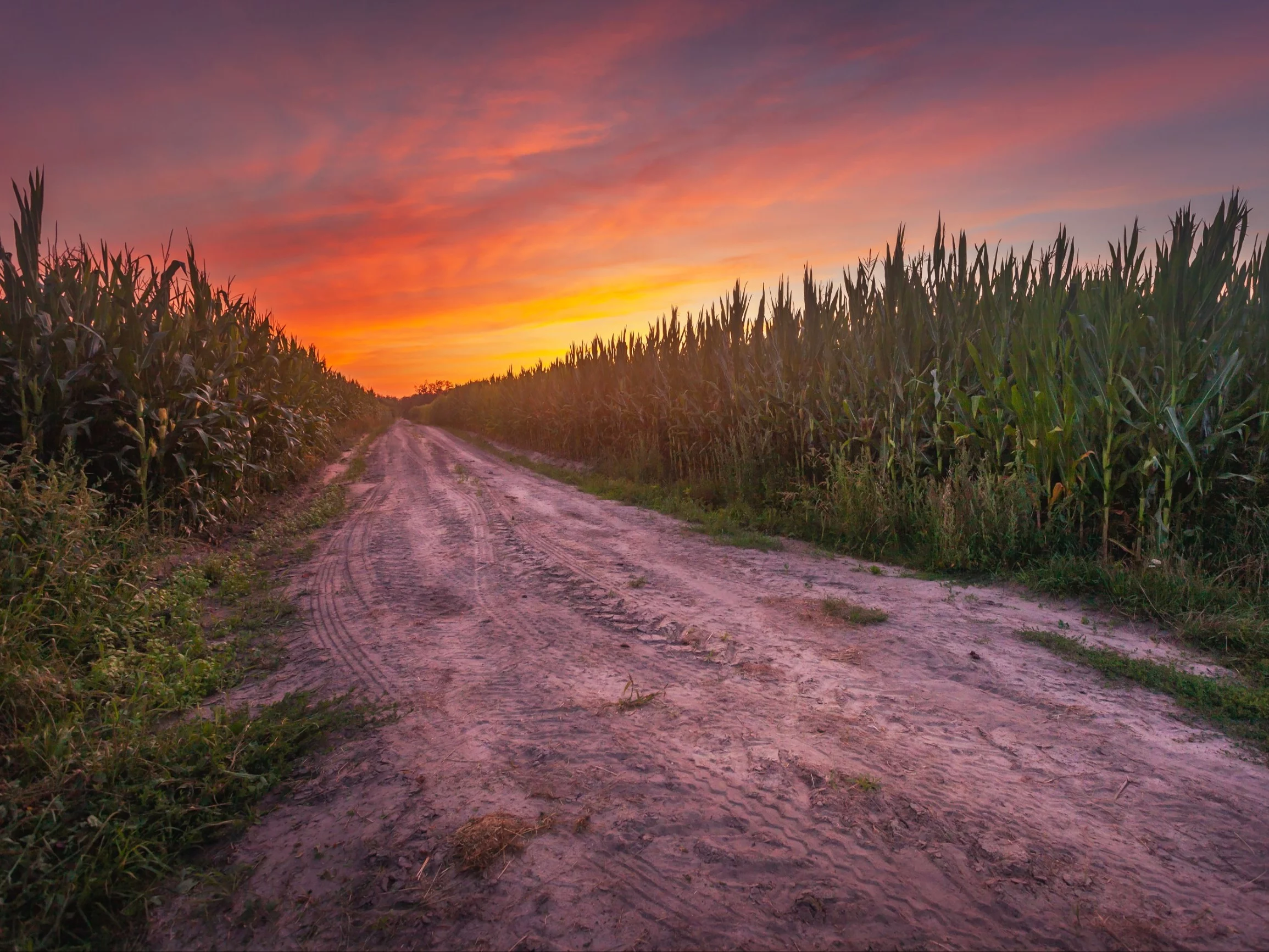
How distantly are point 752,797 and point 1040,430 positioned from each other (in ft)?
16.1

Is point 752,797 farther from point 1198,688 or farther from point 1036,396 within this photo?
point 1036,396

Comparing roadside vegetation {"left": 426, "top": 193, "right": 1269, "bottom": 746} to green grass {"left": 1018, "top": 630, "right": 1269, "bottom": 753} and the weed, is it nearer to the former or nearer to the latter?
green grass {"left": 1018, "top": 630, "right": 1269, "bottom": 753}

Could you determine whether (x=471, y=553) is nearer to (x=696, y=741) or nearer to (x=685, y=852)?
(x=696, y=741)

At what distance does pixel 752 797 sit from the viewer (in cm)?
249

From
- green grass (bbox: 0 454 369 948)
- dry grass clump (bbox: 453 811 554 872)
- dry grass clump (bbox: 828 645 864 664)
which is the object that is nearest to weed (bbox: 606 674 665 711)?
dry grass clump (bbox: 453 811 554 872)

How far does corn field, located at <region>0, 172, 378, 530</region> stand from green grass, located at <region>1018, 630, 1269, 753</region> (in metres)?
7.51

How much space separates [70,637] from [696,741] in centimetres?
383

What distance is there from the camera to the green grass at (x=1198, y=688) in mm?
3025

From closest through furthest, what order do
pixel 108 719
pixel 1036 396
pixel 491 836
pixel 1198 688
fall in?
1. pixel 491 836
2. pixel 108 719
3. pixel 1198 688
4. pixel 1036 396

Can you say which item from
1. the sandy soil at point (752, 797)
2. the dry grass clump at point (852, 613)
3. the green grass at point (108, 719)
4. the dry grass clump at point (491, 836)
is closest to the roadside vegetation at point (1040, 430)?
the sandy soil at point (752, 797)

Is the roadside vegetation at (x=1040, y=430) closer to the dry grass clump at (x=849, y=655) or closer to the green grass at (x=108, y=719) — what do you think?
the dry grass clump at (x=849, y=655)

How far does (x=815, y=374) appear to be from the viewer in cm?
926

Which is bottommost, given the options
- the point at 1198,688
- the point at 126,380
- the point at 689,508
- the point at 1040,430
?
the point at 1198,688

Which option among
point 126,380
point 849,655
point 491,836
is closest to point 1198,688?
point 849,655
